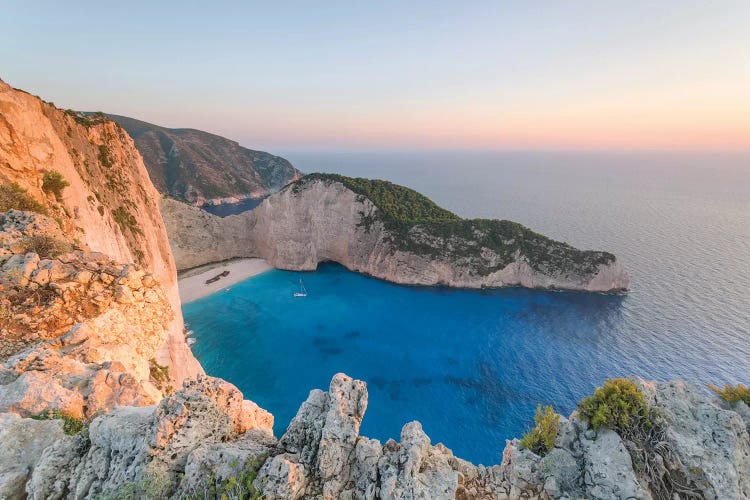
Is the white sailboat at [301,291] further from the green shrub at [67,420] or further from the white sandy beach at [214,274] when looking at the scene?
the green shrub at [67,420]

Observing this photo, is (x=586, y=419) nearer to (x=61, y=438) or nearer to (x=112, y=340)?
(x=61, y=438)

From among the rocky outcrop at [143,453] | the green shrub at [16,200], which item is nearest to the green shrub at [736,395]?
Result: the rocky outcrop at [143,453]

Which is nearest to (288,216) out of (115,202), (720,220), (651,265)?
Answer: (115,202)

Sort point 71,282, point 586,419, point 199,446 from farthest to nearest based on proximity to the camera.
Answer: point 71,282
point 586,419
point 199,446

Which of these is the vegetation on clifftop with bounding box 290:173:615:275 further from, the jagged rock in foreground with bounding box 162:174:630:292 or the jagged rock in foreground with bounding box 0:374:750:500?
the jagged rock in foreground with bounding box 0:374:750:500

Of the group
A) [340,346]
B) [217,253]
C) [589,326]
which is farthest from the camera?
[217,253]

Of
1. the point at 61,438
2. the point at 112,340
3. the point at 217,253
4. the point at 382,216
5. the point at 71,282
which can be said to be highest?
the point at 71,282
